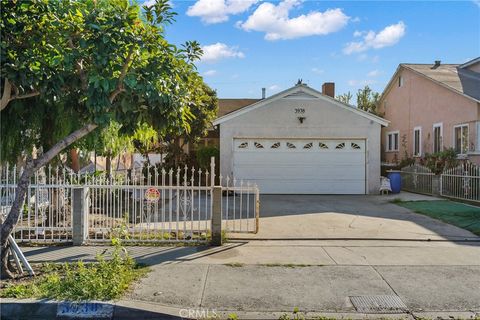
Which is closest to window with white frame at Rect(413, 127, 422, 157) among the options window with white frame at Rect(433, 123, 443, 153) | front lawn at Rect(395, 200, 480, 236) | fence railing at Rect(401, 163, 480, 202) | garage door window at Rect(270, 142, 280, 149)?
window with white frame at Rect(433, 123, 443, 153)

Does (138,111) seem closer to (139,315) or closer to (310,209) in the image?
(139,315)

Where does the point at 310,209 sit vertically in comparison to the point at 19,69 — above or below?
below

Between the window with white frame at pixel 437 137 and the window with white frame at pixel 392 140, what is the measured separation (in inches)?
143

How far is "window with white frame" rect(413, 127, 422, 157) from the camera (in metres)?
19.5

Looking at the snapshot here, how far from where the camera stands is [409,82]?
20.7 meters

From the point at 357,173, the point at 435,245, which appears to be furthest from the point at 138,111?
the point at 357,173

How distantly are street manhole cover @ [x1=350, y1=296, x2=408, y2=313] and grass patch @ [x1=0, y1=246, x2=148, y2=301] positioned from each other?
2.87 meters

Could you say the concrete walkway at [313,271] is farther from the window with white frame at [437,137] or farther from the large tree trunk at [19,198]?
the window with white frame at [437,137]

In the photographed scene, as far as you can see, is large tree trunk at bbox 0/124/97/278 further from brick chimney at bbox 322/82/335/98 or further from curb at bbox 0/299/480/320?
brick chimney at bbox 322/82/335/98

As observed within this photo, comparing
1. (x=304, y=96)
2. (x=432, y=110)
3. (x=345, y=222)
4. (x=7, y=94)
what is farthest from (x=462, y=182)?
(x=7, y=94)

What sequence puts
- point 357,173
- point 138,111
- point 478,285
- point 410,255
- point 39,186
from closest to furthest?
point 478,285
point 138,111
point 410,255
point 39,186
point 357,173

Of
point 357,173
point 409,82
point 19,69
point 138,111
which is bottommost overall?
point 357,173

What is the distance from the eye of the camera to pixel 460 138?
646 inches

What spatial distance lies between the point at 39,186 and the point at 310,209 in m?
7.40
